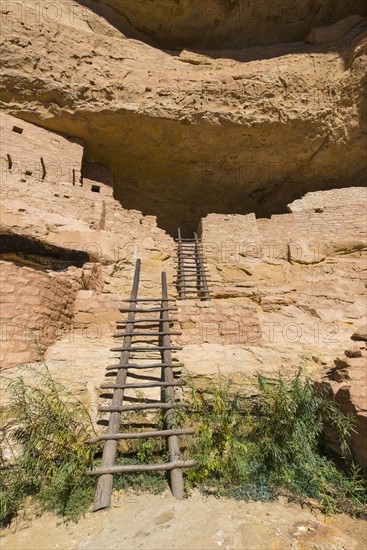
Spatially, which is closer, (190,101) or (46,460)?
(46,460)

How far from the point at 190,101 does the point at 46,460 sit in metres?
9.26

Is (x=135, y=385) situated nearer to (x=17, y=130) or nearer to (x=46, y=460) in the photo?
(x=46, y=460)

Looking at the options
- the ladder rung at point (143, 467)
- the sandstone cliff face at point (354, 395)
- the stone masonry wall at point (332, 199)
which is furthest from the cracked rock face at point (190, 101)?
the ladder rung at point (143, 467)

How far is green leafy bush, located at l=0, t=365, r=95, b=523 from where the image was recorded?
2.25 meters

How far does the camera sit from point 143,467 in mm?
2498

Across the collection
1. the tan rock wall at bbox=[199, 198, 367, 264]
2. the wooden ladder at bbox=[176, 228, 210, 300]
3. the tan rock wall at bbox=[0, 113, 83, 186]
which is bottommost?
the wooden ladder at bbox=[176, 228, 210, 300]

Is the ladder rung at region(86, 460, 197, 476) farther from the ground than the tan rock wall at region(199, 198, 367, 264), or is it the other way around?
the tan rock wall at region(199, 198, 367, 264)

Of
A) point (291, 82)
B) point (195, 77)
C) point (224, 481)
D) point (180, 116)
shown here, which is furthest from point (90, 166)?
point (224, 481)

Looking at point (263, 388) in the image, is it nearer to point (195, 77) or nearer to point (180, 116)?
point (180, 116)

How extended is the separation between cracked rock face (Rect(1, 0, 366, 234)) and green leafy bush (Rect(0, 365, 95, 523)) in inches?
333

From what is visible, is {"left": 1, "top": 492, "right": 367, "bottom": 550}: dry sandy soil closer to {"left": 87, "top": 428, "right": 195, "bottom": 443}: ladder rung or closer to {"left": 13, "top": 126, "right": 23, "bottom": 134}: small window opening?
{"left": 87, "top": 428, "right": 195, "bottom": 443}: ladder rung

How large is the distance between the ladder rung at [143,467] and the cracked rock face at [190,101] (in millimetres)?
8805

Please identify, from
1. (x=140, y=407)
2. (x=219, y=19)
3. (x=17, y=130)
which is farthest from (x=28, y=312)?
(x=219, y=19)

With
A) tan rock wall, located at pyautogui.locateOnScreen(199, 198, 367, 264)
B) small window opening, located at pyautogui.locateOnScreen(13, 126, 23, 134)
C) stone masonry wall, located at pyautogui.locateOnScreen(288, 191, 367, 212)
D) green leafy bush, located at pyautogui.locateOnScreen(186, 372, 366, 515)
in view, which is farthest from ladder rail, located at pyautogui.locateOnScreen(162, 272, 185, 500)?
small window opening, located at pyautogui.locateOnScreen(13, 126, 23, 134)
